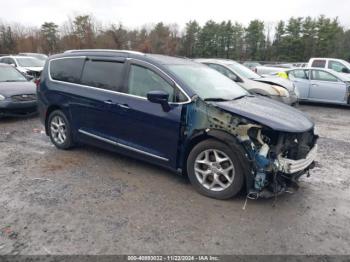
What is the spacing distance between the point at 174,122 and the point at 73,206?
1.60 meters

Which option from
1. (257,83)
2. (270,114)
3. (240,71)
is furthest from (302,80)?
(270,114)

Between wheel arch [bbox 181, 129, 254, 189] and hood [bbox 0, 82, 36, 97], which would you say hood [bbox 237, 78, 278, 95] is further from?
hood [bbox 0, 82, 36, 97]

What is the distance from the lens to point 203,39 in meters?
56.5

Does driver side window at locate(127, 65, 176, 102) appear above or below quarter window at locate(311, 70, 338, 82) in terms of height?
below

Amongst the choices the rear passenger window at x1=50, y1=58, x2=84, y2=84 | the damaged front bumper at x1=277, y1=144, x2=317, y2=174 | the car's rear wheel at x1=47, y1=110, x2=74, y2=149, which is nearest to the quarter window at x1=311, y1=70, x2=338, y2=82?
the damaged front bumper at x1=277, y1=144, x2=317, y2=174

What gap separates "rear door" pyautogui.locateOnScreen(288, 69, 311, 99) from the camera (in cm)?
1188

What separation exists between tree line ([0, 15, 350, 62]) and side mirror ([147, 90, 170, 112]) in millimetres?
36408

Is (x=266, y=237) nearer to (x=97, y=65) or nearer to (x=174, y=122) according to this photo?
(x=174, y=122)

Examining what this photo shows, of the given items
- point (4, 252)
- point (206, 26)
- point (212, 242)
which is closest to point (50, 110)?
point (4, 252)

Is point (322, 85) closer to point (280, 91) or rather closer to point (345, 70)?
point (345, 70)

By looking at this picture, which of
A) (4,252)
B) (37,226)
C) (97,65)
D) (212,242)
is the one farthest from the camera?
(97,65)

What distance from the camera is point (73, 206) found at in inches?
145

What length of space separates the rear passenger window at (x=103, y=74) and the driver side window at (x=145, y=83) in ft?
0.79

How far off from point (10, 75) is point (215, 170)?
25.8 ft
